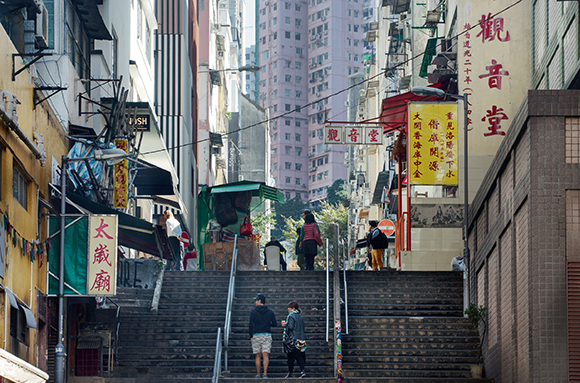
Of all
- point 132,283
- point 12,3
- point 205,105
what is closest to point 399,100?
point 132,283

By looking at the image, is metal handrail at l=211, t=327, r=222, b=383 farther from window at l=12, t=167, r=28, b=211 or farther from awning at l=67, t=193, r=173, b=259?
window at l=12, t=167, r=28, b=211

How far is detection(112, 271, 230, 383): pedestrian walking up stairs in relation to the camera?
683 inches

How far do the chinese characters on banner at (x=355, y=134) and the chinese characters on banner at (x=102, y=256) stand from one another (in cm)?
1266

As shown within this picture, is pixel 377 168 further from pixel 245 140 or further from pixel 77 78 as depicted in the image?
pixel 77 78

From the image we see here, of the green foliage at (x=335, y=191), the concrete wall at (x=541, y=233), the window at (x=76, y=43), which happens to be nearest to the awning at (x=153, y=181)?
the window at (x=76, y=43)

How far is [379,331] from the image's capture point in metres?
18.5

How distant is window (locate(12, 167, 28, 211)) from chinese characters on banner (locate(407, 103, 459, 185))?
34.7 ft

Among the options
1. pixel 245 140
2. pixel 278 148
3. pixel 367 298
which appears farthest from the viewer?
pixel 278 148

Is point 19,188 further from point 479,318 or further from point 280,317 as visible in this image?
point 479,318

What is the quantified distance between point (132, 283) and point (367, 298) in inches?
217

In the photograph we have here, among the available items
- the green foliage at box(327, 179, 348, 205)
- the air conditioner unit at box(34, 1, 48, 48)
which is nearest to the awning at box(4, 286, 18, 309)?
the air conditioner unit at box(34, 1, 48, 48)

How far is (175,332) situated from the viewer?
18.8 m

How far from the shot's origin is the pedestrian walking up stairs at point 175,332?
57.0 ft

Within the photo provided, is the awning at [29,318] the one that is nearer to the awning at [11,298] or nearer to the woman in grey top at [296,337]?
the awning at [11,298]
